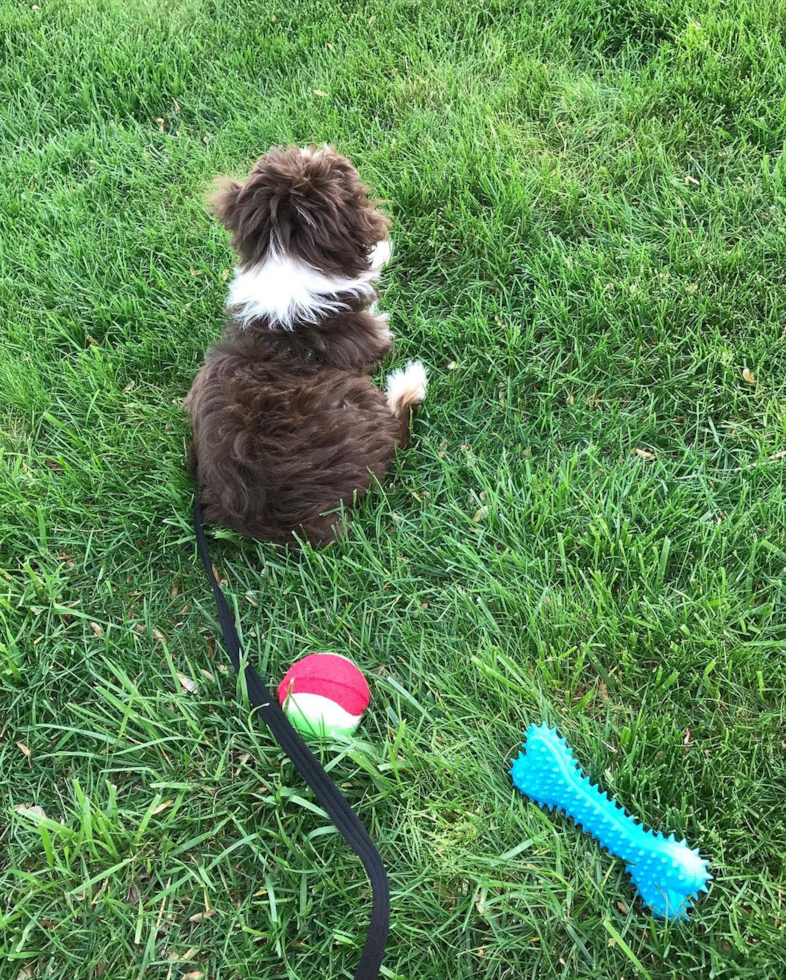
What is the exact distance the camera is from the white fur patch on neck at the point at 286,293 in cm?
254

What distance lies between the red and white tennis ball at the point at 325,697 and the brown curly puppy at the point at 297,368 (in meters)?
0.49

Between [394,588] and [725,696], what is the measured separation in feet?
3.62

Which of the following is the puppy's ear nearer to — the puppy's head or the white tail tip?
the puppy's head

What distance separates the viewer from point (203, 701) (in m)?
2.29

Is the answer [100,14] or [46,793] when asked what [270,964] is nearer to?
[46,793]

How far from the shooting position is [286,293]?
254 centimetres

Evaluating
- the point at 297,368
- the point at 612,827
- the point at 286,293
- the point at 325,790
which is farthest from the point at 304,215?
the point at 612,827

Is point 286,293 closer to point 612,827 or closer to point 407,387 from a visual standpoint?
point 407,387

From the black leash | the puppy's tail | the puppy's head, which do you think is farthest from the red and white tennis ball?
the puppy's head

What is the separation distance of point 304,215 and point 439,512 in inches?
47.1

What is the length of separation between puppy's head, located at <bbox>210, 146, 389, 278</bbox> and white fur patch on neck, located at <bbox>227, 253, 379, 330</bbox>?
0.04 m

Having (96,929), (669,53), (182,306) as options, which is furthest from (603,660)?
(669,53)

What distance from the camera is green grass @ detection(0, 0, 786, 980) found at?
1.94 m

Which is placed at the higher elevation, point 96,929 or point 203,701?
point 203,701
